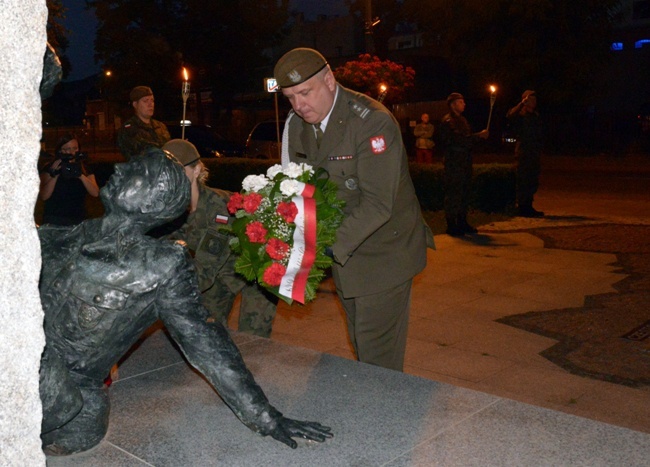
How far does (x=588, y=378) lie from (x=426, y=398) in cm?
233

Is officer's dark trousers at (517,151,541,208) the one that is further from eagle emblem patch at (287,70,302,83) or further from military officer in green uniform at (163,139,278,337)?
eagle emblem patch at (287,70,302,83)

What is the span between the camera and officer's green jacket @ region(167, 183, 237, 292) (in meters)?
4.77

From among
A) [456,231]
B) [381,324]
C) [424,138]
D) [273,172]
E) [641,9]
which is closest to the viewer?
[273,172]

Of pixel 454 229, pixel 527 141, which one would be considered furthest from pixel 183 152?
pixel 527 141

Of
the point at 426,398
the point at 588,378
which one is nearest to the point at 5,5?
the point at 426,398

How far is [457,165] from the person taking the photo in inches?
436

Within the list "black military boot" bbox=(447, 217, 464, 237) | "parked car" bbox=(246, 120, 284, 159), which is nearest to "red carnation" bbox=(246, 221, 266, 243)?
"black military boot" bbox=(447, 217, 464, 237)

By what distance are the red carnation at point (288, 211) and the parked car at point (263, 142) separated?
18.6 meters

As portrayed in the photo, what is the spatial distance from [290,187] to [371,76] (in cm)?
1355

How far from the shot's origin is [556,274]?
837cm

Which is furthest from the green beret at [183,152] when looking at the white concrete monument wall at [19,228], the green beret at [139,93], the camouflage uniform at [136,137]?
the green beret at [139,93]

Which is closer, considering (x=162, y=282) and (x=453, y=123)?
(x=162, y=282)

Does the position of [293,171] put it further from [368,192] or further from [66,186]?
[66,186]

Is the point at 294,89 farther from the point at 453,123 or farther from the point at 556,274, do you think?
the point at 453,123
